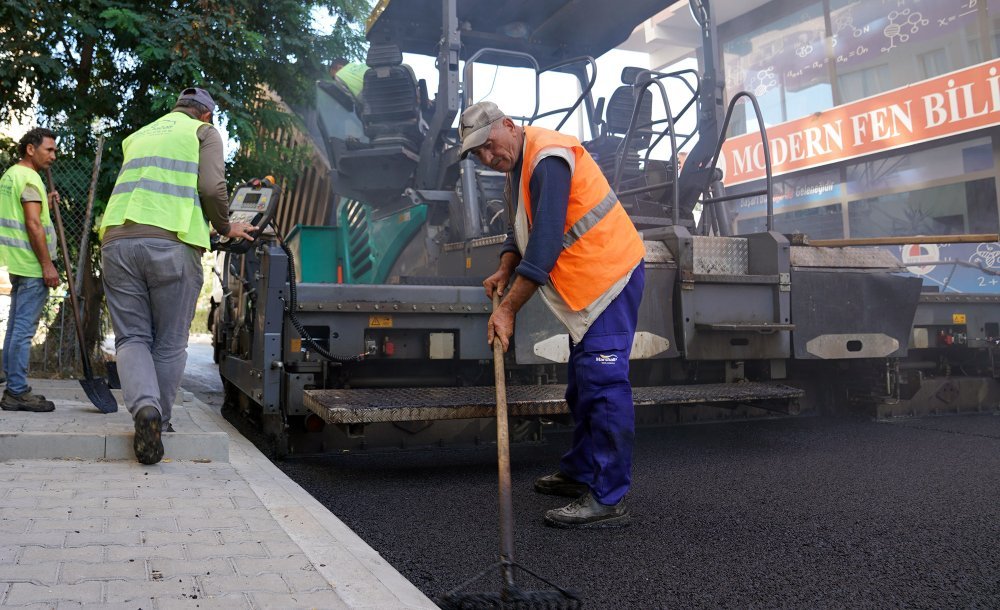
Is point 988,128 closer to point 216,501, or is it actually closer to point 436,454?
point 436,454

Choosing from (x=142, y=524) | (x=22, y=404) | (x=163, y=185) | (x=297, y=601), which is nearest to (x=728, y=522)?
(x=297, y=601)

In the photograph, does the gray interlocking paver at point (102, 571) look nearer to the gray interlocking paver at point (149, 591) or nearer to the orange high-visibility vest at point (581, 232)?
the gray interlocking paver at point (149, 591)

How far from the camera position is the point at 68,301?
7.61m

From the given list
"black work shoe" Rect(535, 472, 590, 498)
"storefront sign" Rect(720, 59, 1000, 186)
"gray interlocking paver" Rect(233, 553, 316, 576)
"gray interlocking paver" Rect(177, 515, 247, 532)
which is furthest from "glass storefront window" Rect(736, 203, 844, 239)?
"gray interlocking paver" Rect(233, 553, 316, 576)

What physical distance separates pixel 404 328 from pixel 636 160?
301 centimetres

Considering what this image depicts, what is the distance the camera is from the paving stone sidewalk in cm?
184

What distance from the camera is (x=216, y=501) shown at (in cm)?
281

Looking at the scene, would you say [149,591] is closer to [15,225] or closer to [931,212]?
[15,225]

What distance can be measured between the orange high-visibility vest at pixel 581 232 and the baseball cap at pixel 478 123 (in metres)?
0.15

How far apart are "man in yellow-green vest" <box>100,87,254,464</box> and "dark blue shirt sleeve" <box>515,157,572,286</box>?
5.33 feet

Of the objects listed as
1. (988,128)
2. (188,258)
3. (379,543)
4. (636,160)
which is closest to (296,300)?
(188,258)

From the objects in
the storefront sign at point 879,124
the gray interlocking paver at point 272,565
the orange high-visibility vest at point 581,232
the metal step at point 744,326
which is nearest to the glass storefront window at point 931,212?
the storefront sign at point 879,124

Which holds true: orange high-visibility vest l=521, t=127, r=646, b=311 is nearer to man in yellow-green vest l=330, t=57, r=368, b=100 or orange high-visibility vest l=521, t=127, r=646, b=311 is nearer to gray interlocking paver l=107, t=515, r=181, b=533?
gray interlocking paver l=107, t=515, r=181, b=533

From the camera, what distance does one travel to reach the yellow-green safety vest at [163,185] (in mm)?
3584
